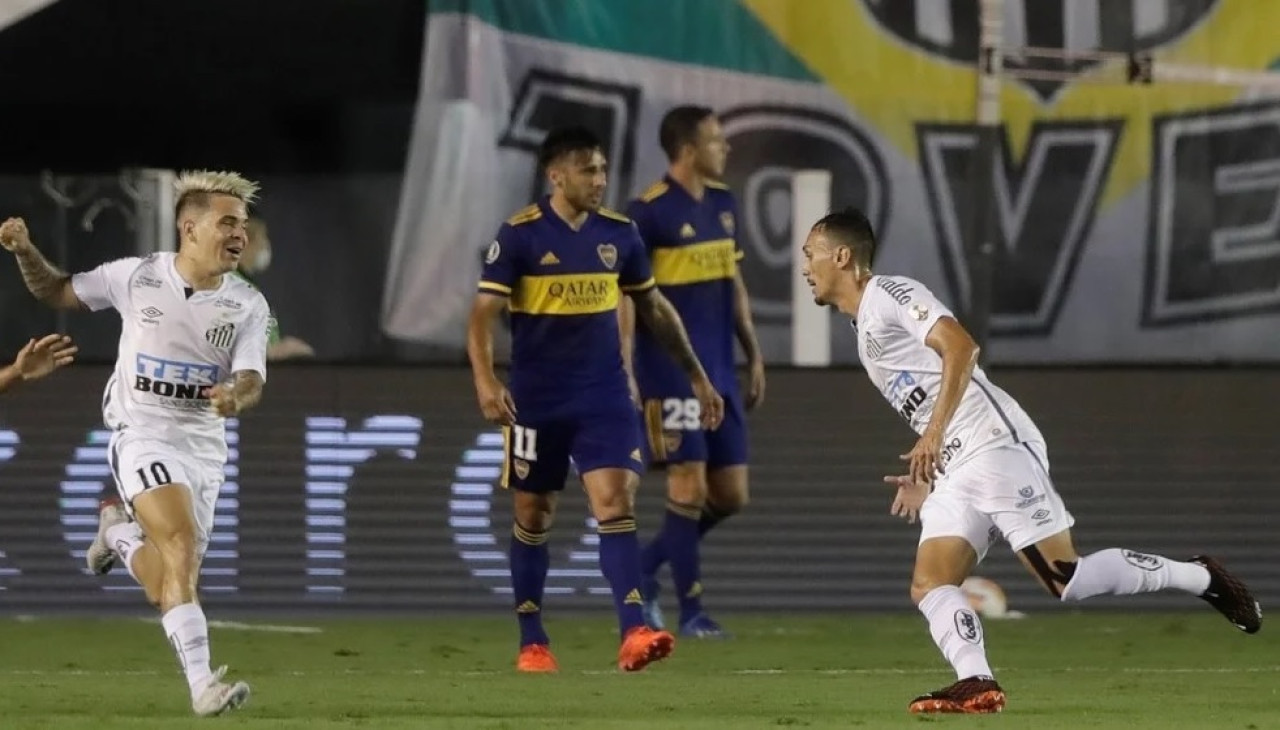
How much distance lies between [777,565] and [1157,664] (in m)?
3.02

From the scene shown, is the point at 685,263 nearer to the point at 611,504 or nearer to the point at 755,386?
the point at 755,386

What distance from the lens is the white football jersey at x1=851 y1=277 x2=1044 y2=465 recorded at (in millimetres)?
8906

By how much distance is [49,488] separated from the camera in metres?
13.8

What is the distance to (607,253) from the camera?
1094 centimetres

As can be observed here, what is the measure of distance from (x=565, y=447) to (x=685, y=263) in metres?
1.76

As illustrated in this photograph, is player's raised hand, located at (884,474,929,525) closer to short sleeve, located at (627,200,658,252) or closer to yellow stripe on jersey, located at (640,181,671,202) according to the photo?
short sleeve, located at (627,200,658,252)

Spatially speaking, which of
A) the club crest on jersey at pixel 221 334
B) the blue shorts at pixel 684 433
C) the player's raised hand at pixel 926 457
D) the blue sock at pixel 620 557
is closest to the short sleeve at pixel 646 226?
the blue shorts at pixel 684 433

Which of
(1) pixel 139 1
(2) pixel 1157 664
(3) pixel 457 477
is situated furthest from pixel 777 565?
(1) pixel 139 1

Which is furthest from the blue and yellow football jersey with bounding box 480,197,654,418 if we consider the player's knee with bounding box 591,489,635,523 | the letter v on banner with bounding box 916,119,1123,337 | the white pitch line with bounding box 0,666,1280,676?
the letter v on banner with bounding box 916,119,1123,337

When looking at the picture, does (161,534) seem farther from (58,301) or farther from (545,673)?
(545,673)

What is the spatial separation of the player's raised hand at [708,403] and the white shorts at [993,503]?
2.60 metres

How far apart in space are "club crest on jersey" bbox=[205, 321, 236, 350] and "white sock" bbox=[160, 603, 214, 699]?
1.00 meters

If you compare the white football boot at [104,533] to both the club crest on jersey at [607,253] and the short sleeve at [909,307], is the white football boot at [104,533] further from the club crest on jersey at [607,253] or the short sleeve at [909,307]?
the short sleeve at [909,307]

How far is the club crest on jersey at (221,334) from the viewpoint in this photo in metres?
9.34
